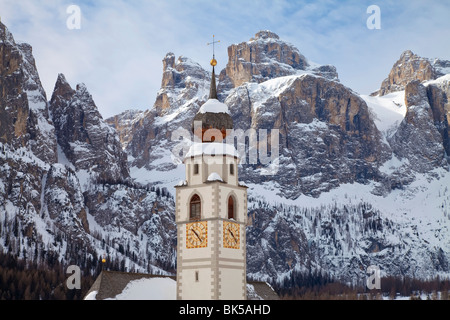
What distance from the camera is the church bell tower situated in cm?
9062

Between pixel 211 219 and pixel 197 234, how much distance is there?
98.0 inches

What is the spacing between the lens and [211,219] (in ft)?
299

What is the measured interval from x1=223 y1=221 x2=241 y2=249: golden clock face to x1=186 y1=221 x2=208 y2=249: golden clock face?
210cm

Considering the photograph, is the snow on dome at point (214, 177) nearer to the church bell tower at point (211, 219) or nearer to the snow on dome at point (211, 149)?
the church bell tower at point (211, 219)

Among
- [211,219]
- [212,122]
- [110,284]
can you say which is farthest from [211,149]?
[110,284]

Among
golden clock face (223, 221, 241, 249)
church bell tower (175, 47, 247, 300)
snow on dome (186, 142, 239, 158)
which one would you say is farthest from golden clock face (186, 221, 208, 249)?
snow on dome (186, 142, 239, 158)

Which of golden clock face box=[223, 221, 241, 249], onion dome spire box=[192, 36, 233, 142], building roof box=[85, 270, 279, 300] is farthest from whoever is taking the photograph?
onion dome spire box=[192, 36, 233, 142]

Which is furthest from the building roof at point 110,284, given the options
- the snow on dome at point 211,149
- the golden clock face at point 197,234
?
the snow on dome at point 211,149

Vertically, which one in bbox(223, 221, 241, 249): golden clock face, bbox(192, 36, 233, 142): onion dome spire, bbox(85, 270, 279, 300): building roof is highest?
bbox(192, 36, 233, 142): onion dome spire

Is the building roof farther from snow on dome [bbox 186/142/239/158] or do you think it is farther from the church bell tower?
snow on dome [bbox 186/142/239/158]

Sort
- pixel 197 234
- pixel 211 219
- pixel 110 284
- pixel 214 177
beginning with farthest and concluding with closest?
pixel 214 177
pixel 197 234
pixel 211 219
pixel 110 284

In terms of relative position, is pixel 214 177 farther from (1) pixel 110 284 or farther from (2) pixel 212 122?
(1) pixel 110 284
